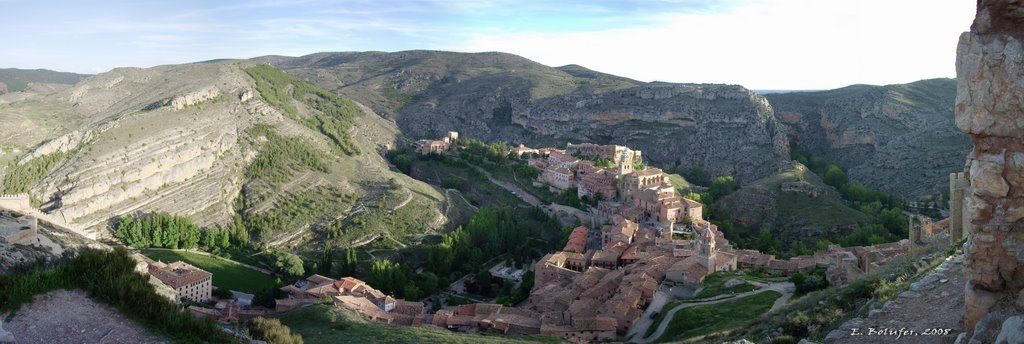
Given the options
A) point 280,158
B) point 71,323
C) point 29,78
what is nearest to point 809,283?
point 71,323

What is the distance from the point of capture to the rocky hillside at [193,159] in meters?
46.4

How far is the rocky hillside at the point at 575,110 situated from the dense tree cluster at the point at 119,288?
234 ft

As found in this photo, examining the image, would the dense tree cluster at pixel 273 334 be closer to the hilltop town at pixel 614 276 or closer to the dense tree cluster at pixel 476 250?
the hilltop town at pixel 614 276

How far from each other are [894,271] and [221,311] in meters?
26.3

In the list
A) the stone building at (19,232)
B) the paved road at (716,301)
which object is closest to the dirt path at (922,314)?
the paved road at (716,301)

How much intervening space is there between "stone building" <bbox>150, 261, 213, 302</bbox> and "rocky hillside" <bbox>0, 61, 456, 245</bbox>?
11.8 metres

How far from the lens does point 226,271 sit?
39.9 meters

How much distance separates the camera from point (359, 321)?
2666cm

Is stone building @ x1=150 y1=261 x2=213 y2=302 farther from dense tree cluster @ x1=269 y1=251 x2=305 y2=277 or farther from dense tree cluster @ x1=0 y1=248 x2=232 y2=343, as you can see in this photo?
dense tree cluster @ x1=0 y1=248 x2=232 y2=343

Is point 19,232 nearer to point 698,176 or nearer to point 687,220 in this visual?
point 687,220

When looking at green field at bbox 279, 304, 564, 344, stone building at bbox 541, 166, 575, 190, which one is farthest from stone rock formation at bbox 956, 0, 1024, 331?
stone building at bbox 541, 166, 575, 190

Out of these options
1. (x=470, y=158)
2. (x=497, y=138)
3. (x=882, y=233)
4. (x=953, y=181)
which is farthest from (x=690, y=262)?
(x=497, y=138)

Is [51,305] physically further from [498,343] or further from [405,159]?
[405,159]

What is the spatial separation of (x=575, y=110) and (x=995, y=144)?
93.3m
